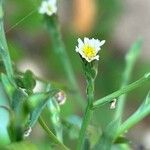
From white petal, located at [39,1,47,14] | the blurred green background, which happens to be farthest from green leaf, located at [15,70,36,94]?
the blurred green background

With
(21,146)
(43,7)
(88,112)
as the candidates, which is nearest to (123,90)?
(88,112)

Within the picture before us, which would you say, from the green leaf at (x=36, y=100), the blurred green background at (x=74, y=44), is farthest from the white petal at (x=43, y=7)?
the blurred green background at (x=74, y=44)

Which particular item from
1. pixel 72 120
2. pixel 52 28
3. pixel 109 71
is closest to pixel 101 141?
pixel 72 120

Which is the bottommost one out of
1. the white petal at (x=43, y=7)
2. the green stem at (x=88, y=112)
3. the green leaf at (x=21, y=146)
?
the green leaf at (x=21, y=146)

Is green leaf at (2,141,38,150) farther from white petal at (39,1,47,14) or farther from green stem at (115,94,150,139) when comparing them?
white petal at (39,1,47,14)

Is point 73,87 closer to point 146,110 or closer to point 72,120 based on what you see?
point 72,120

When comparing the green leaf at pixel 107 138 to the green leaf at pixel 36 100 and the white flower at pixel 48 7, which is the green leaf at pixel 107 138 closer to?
the green leaf at pixel 36 100

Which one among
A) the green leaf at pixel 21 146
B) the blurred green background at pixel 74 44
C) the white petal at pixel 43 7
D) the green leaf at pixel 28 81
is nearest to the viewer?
the green leaf at pixel 21 146
